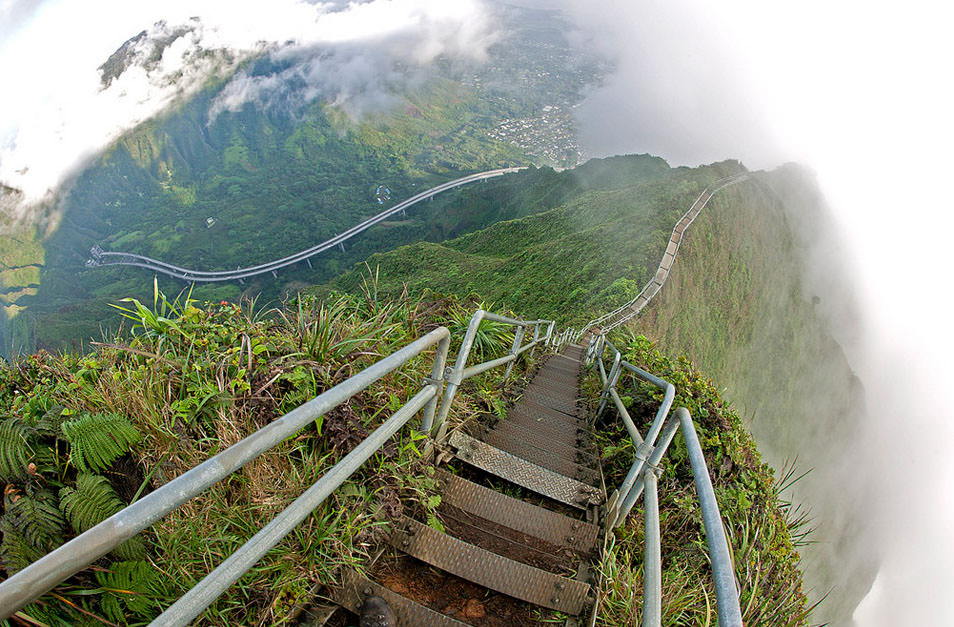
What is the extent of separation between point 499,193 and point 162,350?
279 feet

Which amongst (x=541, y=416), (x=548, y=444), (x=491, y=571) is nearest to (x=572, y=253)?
(x=541, y=416)

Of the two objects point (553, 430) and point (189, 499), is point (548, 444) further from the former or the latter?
point (189, 499)

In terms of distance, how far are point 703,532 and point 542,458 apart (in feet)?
3.85

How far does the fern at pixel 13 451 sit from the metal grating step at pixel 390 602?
1367 millimetres

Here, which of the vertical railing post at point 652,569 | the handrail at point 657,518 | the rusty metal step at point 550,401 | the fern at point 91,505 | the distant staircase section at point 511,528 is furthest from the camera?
the rusty metal step at point 550,401

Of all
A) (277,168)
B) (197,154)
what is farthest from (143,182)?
(277,168)

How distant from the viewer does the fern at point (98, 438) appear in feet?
6.74

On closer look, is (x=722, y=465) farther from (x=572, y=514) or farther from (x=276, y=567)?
(x=276, y=567)

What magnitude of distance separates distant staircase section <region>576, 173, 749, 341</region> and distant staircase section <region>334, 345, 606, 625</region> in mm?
12531

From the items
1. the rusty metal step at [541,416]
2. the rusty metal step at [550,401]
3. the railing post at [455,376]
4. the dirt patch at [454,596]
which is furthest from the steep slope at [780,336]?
the dirt patch at [454,596]

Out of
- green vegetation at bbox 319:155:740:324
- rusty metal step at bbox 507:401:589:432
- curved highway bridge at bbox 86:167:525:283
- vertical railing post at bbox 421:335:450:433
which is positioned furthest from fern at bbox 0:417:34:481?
curved highway bridge at bbox 86:167:525:283

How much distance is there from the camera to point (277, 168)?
566ft

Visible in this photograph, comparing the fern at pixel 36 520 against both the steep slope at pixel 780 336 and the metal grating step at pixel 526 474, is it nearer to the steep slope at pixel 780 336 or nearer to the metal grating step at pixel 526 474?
the metal grating step at pixel 526 474

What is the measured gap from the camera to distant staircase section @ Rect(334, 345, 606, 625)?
7.21 ft
